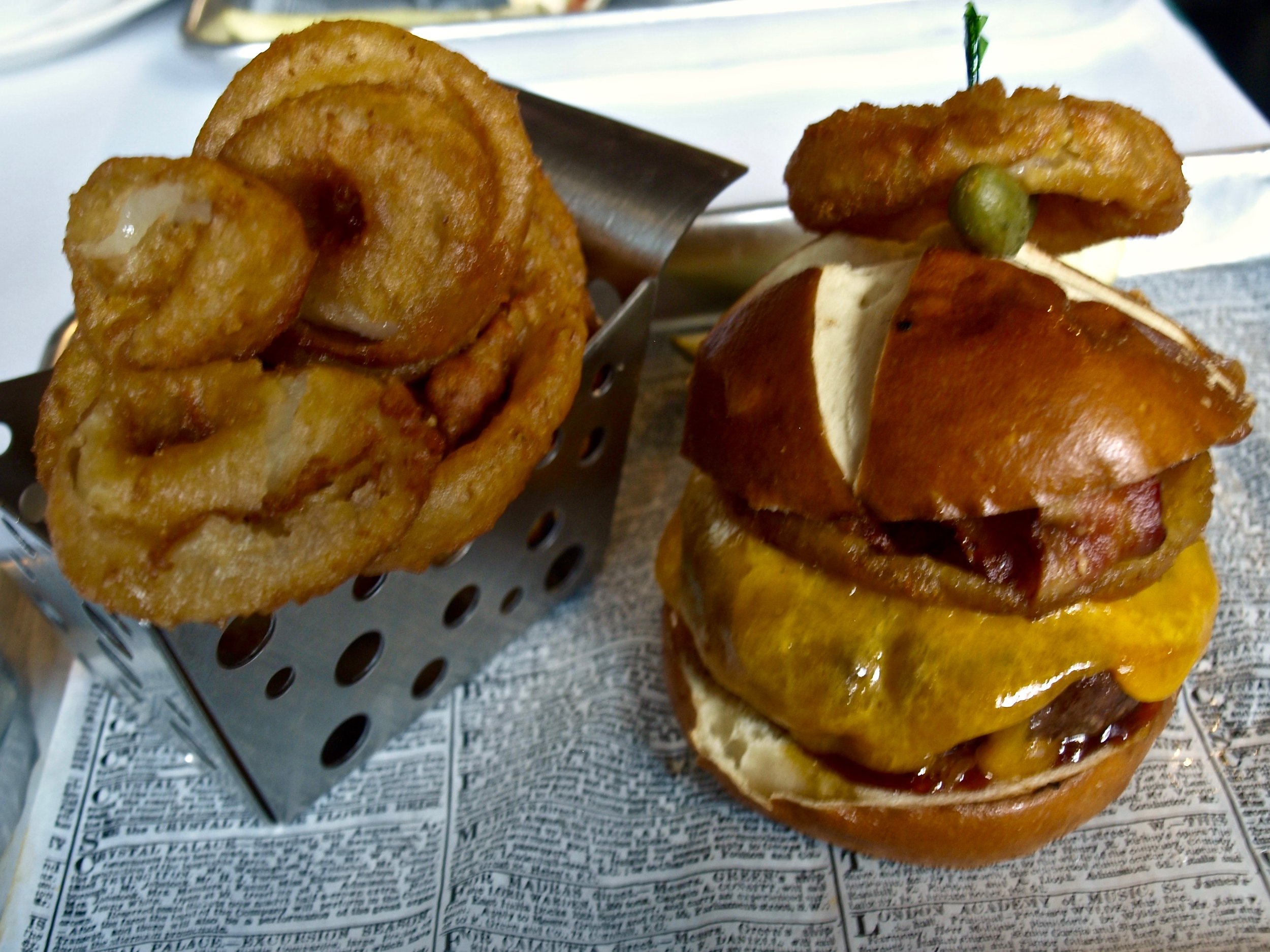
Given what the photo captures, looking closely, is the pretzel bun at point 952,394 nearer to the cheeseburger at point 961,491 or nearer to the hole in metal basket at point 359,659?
the cheeseburger at point 961,491

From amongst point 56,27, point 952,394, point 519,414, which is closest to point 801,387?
point 952,394

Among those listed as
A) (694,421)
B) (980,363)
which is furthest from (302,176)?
(980,363)

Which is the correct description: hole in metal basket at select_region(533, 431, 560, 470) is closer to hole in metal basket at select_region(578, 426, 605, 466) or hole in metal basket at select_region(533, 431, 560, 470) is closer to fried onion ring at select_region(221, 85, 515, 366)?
hole in metal basket at select_region(578, 426, 605, 466)

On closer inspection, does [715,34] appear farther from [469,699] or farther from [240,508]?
[240,508]

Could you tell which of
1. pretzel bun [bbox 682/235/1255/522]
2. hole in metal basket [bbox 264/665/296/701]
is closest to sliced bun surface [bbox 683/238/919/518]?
pretzel bun [bbox 682/235/1255/522]

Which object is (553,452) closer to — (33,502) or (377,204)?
(377,204)

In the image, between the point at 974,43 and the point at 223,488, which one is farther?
the point at 974,43
